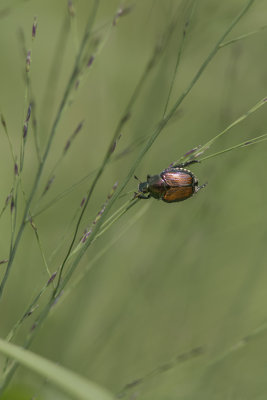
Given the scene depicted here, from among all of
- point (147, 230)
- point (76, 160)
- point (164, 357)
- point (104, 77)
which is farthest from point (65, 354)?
point (104, 77)

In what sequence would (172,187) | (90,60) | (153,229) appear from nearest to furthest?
(90,60) → (172,187) → (153,229)

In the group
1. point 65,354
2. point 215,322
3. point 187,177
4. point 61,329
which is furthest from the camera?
point 215,322

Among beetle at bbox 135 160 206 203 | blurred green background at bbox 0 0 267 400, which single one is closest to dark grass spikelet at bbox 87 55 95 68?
beetle at bbox 135 160 206 203

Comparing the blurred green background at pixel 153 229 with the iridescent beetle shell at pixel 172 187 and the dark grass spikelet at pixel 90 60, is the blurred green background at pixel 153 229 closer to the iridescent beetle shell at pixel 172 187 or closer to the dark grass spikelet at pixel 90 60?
the iridescent beetle shell at pixel 172 187

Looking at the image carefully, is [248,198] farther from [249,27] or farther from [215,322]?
[249,27]

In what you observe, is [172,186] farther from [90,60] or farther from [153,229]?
[153,229]

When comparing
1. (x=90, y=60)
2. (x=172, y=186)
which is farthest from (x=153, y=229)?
(x=90, y=60)

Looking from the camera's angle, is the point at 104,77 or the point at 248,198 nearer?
the point at 248,198

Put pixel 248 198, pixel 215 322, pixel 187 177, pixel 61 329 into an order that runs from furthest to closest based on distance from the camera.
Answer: pixel 248 198 → pixel 215 322 → pixel 61 329 → pixel 187 177

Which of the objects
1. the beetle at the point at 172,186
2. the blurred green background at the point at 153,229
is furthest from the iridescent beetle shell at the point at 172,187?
the blurred green background at the point at 153,229
